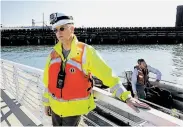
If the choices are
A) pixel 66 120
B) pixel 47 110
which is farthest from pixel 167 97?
pixel 66 120

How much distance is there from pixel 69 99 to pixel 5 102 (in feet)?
12.3

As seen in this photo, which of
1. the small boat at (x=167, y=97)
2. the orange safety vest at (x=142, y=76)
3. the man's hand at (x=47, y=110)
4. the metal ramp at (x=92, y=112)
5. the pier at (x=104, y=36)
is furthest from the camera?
the pier at (x=104, y=36)

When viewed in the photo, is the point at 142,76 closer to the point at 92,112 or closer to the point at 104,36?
the point at 92,112

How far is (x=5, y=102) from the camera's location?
5680 mm

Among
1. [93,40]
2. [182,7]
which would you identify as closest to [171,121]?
[93,40]

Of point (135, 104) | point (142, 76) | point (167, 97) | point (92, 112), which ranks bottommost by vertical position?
point (167, 97)

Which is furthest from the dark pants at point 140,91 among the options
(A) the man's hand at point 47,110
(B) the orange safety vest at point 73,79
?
(B) the orange safety vest at point 73,79

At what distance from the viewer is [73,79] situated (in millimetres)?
2299

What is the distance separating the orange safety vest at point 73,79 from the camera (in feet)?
7.52

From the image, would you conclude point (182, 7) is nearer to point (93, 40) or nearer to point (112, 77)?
point (93, 40)

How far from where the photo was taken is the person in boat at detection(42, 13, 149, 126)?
88.0 inches

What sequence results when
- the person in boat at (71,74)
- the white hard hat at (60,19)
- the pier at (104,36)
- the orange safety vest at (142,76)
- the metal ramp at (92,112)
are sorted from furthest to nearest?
1. the pier at (104,36)
2. the orange safety vest at (142,76)
3. the white hard hat at (60,19)
4. the person in boat at (71,74)
5. the metal ramp at (92,112)

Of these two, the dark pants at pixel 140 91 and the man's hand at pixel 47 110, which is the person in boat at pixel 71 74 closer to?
the man's hand at pixel 47 110

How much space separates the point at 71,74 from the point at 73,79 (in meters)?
0.05
